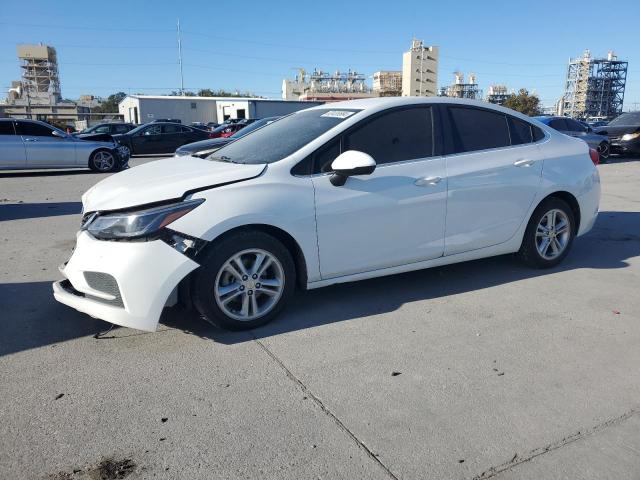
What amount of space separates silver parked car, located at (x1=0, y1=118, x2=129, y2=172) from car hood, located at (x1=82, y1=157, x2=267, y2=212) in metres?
11.5

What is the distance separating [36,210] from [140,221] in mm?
6350

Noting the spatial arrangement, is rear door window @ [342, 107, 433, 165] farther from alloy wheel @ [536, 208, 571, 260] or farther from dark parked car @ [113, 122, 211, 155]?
dark parked car @ [113, 122, 211, 155]

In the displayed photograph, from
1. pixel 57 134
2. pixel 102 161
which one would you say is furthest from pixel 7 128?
pixel 102 161

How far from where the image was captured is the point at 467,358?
350 cm

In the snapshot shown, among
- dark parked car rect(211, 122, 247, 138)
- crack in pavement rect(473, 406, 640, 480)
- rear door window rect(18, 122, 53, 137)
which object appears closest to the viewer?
crack in pavement rect(473, 406, 640, 480)

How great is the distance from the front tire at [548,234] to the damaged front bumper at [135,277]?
3429mm

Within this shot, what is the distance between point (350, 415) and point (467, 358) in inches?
42.3

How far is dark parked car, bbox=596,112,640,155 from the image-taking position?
747 inches

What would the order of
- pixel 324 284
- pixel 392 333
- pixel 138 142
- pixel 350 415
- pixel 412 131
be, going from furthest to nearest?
pixel 138 142, pixel 412 131, pixel 324 284, pixel 392 333, pixel 350 415

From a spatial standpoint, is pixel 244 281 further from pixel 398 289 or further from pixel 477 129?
pixel 477 129

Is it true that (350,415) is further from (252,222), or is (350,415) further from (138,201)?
(138,201)

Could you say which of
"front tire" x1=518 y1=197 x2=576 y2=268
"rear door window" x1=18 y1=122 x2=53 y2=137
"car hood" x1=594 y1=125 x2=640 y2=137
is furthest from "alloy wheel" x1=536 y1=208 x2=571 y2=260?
"car hood" x1=594 y1=125 x2=640 y2=137

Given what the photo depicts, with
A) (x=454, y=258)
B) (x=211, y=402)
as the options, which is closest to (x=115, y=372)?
(x=211, y=402)

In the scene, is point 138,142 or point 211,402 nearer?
point 211,402
